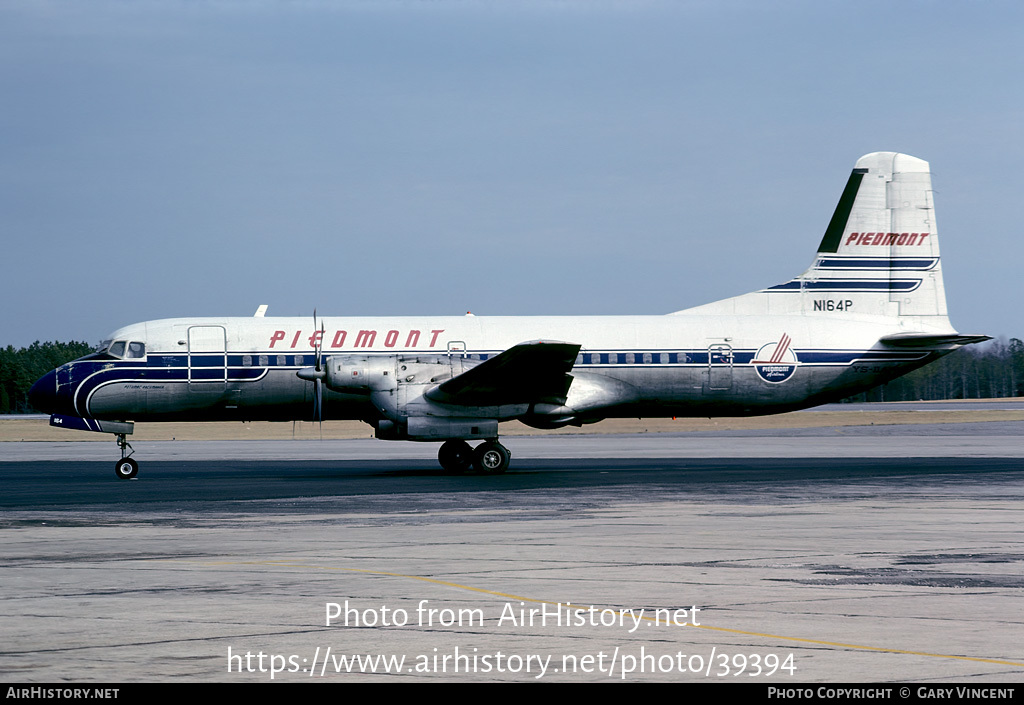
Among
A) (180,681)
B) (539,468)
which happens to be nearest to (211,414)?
(539,468)

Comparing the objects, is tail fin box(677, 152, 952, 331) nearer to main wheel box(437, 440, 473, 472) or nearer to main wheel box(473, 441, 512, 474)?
main wheel box(473, 441, 512, 474)

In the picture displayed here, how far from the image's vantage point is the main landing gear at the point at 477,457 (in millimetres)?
27359

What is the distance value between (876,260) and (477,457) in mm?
12772

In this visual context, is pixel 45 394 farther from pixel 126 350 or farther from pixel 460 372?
pixel 460 372

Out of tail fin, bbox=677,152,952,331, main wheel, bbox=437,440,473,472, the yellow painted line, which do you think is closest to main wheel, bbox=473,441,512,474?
main wheel, bbox=437,440,473,472

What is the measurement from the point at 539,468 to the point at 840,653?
2257 centimetres

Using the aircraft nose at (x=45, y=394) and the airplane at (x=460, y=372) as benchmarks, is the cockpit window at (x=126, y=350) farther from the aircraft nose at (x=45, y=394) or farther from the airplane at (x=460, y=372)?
the aircraft nose at (x=45, y=394)

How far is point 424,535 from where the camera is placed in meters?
14.7

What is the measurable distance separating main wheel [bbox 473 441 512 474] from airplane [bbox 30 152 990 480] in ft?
0.08

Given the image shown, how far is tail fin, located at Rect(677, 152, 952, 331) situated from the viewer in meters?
31.5

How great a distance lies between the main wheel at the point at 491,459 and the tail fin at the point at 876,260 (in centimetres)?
722

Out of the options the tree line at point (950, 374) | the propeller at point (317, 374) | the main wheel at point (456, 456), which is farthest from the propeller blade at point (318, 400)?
the tree line at point (950, 374)

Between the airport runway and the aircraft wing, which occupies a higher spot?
the aircraft wing
